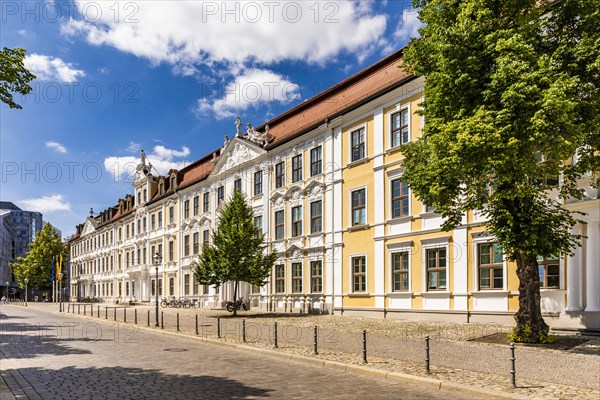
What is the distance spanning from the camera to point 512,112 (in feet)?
45.3

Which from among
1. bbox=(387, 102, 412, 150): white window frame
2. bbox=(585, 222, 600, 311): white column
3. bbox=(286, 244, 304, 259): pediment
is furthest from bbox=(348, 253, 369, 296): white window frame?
bbox=(585, 222, 600, 311): white column

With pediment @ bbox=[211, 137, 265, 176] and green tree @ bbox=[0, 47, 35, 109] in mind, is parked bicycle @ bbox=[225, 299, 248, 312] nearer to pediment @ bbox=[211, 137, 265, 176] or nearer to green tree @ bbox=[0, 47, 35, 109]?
pediment @ bbox=[211, 137, 265, 176]

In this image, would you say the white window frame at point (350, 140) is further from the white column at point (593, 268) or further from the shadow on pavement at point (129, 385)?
the shadow on pavement at point (129, 385)

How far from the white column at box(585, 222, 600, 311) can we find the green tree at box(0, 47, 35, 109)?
16.8 m

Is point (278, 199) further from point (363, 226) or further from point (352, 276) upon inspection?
point (363, 226)

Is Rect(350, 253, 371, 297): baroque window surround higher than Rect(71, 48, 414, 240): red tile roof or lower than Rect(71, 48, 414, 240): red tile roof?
lower

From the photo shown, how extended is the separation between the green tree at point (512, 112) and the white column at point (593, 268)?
1447mm

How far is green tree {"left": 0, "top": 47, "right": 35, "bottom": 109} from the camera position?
39.5ft

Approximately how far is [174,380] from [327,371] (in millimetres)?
3359

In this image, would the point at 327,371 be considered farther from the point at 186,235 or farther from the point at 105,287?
the point at 105,287

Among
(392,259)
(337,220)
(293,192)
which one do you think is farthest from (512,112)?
(293,192)

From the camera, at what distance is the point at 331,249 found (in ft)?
101

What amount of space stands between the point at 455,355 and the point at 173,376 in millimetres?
6942

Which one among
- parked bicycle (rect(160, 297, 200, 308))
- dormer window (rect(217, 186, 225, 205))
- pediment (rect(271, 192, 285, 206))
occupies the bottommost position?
parked bicycle (rect(160, 297, 200, 308))
